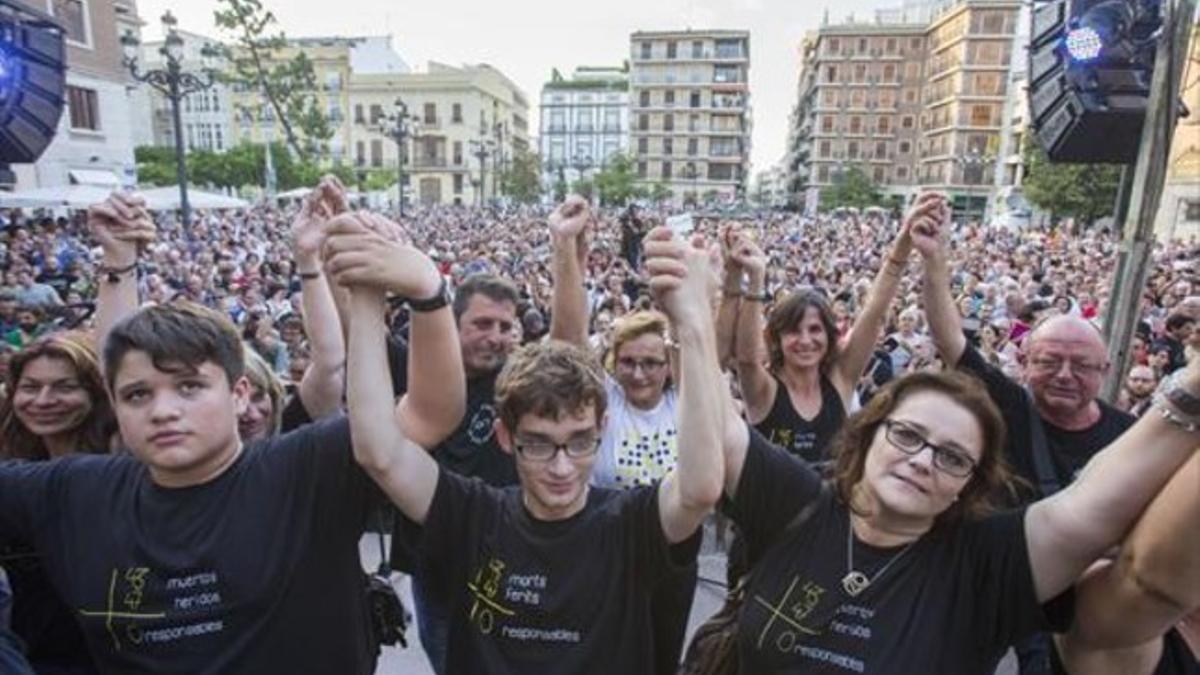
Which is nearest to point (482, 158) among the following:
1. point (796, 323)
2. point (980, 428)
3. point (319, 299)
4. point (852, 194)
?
point (852, 194)

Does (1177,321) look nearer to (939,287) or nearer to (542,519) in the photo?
(939,287)

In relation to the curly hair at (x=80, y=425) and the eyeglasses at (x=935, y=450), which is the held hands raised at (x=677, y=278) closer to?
the eyeglasses at (x=935, y=450)

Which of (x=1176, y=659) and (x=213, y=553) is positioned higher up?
(x=213, y=553)

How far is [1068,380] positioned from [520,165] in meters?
67.5

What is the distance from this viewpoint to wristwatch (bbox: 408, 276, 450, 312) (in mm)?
1689

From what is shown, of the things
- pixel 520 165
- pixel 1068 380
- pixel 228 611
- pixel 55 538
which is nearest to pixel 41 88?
pixel 55 538

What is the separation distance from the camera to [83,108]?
89.9 feet

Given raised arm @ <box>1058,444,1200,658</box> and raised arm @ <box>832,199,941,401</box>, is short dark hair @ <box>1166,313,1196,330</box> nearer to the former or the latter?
raised arm @ <box>832,199,941,401</box>

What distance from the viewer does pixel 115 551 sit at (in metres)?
1.66

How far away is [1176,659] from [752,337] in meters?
1.65

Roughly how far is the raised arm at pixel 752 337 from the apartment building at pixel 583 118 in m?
92.9

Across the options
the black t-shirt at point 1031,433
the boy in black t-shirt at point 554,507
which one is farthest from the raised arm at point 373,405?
the black t-shirt at point 1031,433

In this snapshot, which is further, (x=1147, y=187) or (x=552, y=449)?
(x=1147, y=187)

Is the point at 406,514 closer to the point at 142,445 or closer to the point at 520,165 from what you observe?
the point at 142,445
